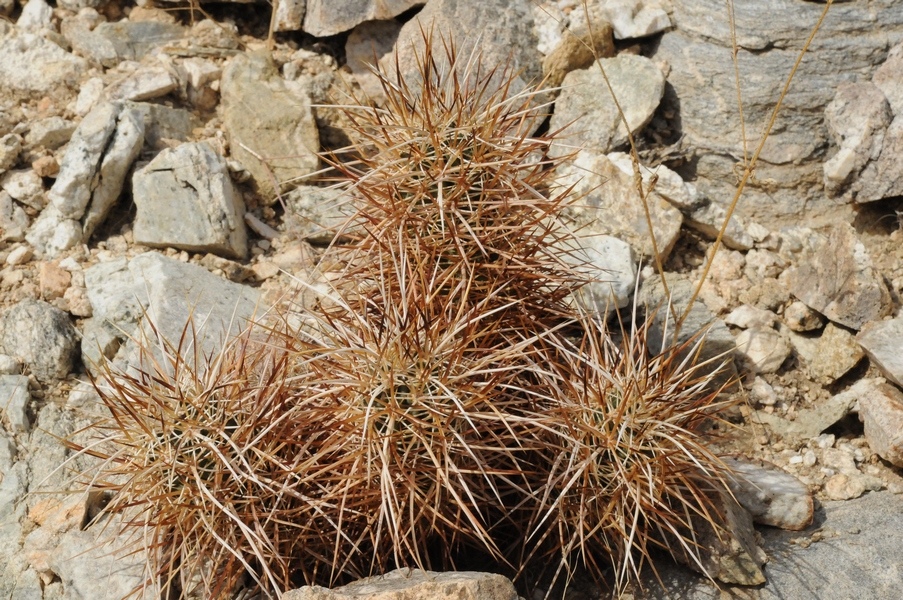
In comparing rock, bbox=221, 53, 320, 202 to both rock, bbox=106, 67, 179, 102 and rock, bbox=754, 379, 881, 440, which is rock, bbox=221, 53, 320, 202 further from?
rock, bbox=754, 379, 881, 440

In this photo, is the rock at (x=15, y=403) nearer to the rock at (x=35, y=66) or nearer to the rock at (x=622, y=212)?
the rock at (x=35, y=66)

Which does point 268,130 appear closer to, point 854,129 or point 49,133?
point 49,133

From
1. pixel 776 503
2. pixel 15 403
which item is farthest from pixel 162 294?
pixel 776 503

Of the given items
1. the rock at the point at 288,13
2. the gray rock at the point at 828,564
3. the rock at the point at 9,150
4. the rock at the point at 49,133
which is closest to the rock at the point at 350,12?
the rock at the point at 288,13

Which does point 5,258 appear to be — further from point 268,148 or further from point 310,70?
point 310,70

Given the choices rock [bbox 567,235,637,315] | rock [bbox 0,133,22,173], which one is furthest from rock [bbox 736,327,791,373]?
rock [bbox 0,133,22,173]
